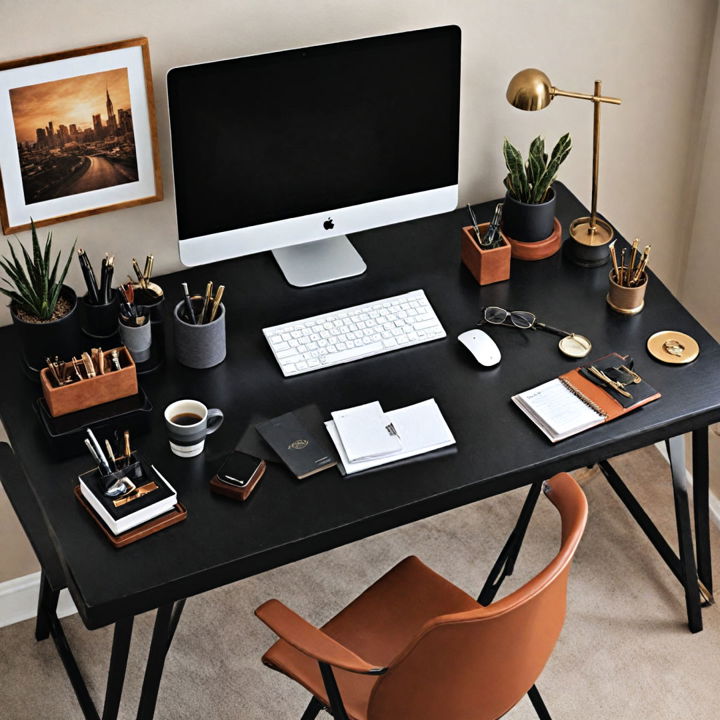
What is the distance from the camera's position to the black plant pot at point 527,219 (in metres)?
2.40

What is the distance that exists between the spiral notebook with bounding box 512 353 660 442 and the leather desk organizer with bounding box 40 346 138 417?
29.1 inches

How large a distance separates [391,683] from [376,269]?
100 centimetres

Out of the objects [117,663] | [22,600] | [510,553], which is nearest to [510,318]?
[510,553]

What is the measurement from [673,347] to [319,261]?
0.79 meters

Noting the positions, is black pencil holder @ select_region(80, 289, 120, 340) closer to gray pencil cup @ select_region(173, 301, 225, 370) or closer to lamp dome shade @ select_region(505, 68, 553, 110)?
gray pencil cup @ select_region(173, 301, 225, 370)

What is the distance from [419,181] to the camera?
2.36 metres

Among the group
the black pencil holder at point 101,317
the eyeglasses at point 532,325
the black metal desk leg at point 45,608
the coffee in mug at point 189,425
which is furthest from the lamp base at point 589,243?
the black metal desk leg at point 45,608

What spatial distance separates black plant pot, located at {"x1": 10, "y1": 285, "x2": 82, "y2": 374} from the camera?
2.09m

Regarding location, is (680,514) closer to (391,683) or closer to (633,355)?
(633,355)

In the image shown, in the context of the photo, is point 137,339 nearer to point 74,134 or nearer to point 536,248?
point 74,134

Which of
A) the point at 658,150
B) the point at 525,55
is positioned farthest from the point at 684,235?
the point at 525,55

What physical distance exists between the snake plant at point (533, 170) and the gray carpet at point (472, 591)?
3.09 feet

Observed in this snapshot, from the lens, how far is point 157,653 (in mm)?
2027

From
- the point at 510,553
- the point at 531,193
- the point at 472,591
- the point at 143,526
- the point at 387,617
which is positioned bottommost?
the point at 472,591
